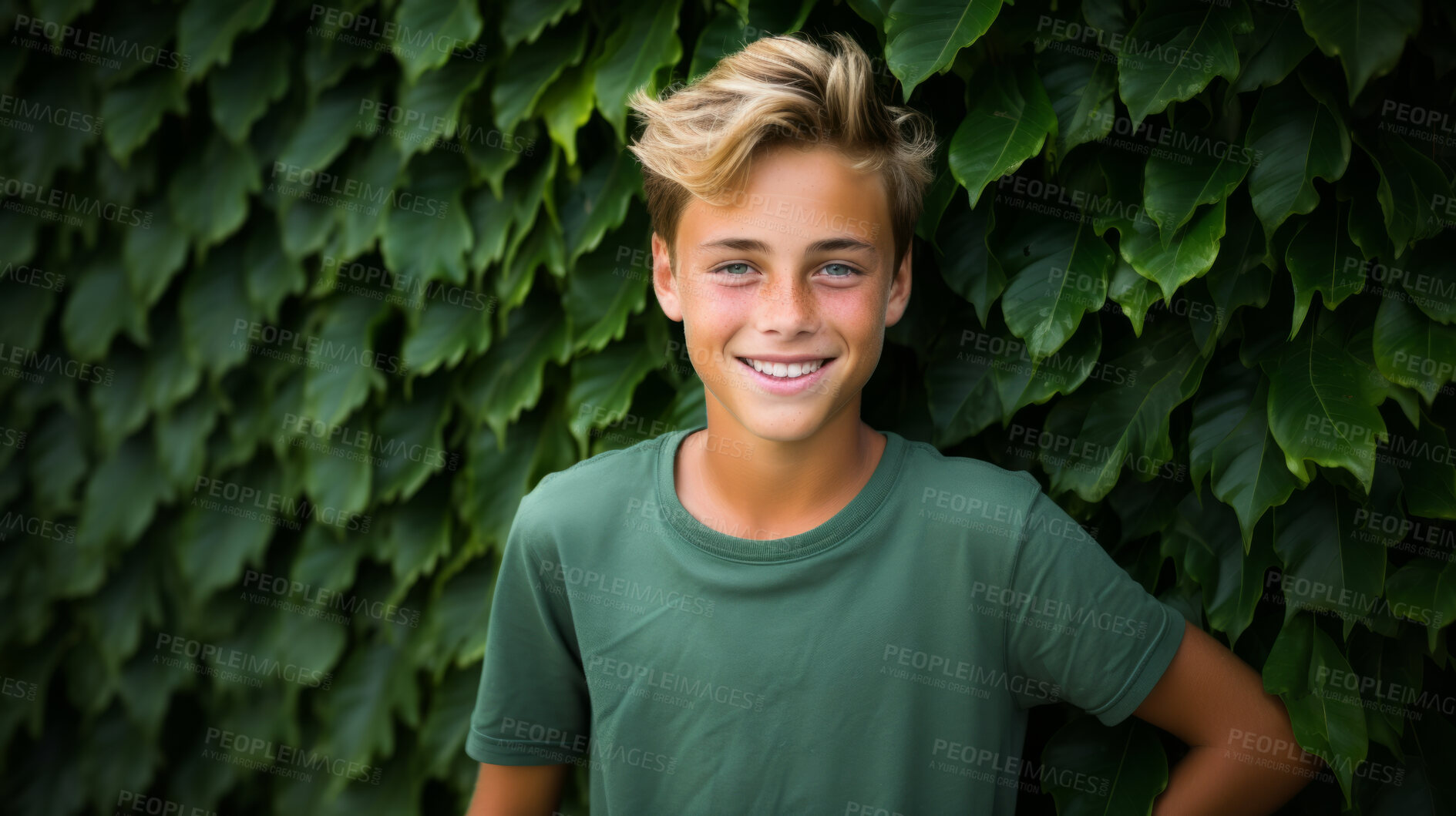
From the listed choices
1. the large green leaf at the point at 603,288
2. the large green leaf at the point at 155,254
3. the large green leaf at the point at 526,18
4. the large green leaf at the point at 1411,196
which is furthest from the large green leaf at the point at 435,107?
the large green leaf at the point at 1411,196

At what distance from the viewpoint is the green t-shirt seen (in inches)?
53.2

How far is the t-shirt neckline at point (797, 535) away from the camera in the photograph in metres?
1.38

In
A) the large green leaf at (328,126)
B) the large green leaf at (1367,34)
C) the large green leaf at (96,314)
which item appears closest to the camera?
the large green leaf at (1367,34)

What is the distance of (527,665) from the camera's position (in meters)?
1.55

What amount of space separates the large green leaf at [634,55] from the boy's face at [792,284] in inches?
16.6

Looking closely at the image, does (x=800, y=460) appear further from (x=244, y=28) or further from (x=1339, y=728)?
(x=244, y=28)

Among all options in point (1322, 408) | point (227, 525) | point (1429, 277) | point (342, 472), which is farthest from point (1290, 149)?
point (227, 525)

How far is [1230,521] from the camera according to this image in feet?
4.97

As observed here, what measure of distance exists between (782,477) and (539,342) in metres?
0.77

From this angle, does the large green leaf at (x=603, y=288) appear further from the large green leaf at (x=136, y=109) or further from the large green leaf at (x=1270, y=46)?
the large green leaf at (x=136, y=109)

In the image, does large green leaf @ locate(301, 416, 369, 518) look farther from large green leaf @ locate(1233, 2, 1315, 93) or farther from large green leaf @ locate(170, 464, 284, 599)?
large green leaf @ locate(1233, 2, 1315, 93)

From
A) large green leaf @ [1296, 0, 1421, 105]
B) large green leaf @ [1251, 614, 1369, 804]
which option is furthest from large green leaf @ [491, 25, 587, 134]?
large green leaf @ [1251, 614, 1369, 804]

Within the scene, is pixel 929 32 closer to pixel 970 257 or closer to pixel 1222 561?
pixel 970 257

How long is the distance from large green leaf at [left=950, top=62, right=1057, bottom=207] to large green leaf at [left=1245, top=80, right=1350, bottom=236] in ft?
0.95
